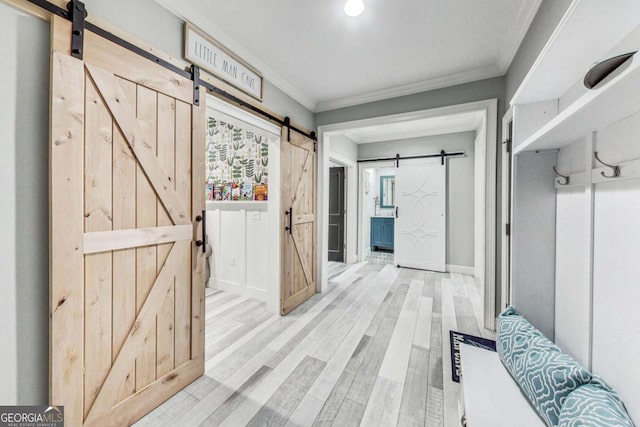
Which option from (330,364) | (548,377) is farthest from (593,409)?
(330,364)

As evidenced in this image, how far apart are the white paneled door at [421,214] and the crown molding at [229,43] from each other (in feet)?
8.44

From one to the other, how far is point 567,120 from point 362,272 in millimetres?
3812

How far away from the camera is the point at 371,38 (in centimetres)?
202

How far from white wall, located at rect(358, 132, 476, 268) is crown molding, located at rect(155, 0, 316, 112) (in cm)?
Result: 280

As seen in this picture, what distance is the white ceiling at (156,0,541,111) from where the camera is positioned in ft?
5.53

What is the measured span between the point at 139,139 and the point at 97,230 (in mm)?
534

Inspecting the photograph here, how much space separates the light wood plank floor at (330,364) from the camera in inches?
56.1

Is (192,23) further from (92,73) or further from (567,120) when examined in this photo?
(567,120)

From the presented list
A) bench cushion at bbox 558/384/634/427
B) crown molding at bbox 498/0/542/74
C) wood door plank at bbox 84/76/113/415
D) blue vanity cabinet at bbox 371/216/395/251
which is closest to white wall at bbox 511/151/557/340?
bench cushion at bbox 558/384/634/427

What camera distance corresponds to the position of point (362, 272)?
443cm

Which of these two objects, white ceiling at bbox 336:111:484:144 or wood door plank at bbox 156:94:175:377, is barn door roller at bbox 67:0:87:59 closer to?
wood door plank at bbox 156:94:175:377

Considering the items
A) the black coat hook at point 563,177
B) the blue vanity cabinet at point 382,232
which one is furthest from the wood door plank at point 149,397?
the blue vanity cabinet at point 382,232

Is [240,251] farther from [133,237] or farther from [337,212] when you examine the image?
[337,212]

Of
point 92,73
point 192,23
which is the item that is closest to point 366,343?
point 92,73
